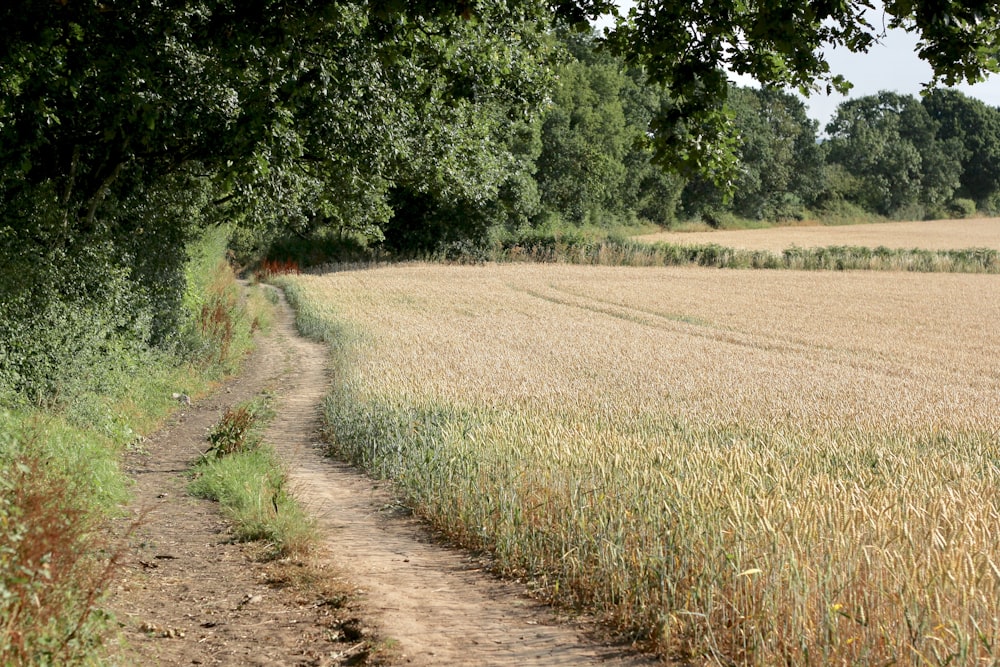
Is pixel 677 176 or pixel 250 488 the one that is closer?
pixel 250 488

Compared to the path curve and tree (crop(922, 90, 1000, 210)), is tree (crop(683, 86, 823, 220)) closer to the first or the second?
tree (crop(922, 90, 1000, 210))

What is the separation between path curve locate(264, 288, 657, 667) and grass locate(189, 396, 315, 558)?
0.94 feet

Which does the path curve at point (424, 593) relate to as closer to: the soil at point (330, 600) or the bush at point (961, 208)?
the soil at point (330, 600)

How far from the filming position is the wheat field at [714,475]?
497 cm

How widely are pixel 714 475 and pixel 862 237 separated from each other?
76328mm

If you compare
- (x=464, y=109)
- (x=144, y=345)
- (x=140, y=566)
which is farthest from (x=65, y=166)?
(x=140, y=566)

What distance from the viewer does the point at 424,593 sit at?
6809mm

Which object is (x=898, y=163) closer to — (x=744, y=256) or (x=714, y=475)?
(x=744, y=256)

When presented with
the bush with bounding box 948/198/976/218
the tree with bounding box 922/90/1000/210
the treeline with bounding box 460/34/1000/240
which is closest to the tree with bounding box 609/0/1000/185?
the treeline with bounding box 460/34/1000/240

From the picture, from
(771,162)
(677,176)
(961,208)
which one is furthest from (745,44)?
(961,208)

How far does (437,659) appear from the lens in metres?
5.53

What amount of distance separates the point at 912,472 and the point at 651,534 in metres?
2.63

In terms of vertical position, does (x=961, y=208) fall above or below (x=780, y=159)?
below

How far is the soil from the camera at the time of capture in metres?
5.66
